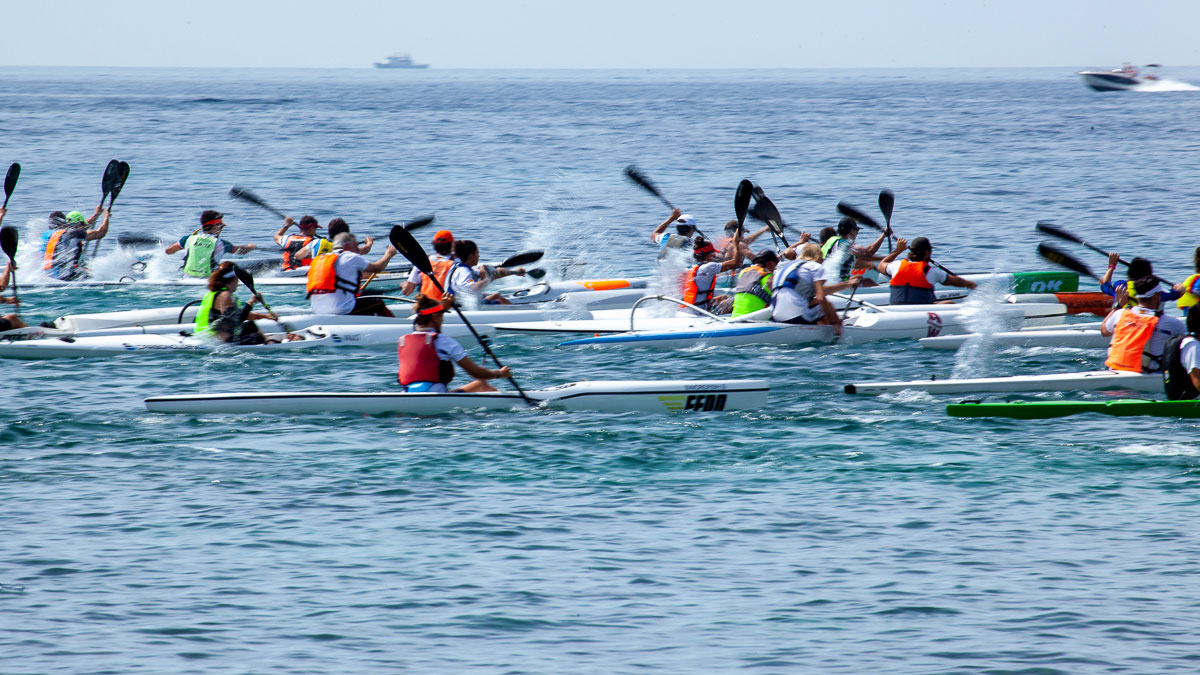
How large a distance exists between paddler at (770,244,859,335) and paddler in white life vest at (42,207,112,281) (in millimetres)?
10882

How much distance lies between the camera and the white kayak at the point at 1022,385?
1228cm

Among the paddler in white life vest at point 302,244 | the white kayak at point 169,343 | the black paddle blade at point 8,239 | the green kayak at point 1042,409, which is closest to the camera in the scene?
the green kayak at point 1042,409

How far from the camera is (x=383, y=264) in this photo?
51.4ft

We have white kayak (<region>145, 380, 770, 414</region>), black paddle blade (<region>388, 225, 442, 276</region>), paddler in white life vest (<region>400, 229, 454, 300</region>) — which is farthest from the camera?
paddler in white life vest (<region>400, 229, 454, 300</region>)

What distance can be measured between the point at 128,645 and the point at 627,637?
9.18 feet

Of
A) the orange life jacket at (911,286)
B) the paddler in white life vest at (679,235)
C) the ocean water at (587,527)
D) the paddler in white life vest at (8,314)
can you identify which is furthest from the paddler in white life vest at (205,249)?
the orange life jacket at (911,286)

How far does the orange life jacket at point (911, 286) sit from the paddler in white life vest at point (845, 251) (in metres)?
0.87

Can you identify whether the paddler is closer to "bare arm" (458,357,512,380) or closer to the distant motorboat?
"bare arm" (458,357,512,380)

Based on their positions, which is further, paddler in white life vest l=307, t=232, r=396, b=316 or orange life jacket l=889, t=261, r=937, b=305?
orange life jacket l=889, t=261, r=937, b=305

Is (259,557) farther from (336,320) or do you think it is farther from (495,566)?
(336,320)

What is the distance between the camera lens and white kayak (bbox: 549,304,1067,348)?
15.9m

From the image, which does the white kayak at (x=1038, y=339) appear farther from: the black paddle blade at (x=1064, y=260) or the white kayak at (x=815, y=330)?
the black paddle blade at (x=1064, y=260)

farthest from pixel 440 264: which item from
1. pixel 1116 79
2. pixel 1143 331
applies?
pixel 1116 79

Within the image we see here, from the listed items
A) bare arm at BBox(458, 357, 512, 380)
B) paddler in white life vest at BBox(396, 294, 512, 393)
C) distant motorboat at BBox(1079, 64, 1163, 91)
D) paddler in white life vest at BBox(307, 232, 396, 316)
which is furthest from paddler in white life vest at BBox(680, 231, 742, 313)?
distant motorboat at BBox(1079, 64, 1163, 91)
